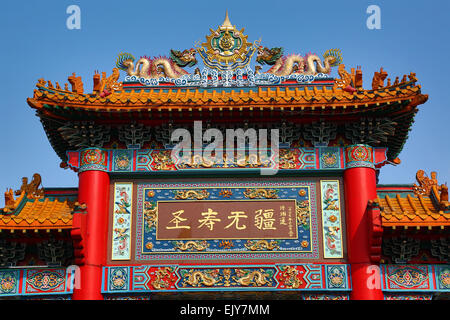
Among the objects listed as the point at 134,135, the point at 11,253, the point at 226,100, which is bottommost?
the point at 11,253

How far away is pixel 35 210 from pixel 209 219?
157 inches

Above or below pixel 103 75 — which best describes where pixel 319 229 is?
below

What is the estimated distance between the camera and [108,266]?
1573 centimetres

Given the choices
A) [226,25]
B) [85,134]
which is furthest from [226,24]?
[85,134]

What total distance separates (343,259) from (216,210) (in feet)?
9.79

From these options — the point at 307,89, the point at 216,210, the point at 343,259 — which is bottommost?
the point at 343,259

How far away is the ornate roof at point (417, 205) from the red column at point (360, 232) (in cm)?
42

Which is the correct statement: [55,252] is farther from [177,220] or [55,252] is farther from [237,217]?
[237,217]

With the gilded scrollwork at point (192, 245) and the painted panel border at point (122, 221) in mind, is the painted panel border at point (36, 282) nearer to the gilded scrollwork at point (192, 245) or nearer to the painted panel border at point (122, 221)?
the painted panel border at point (122, 221)

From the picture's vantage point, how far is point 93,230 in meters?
Result: 15.8
